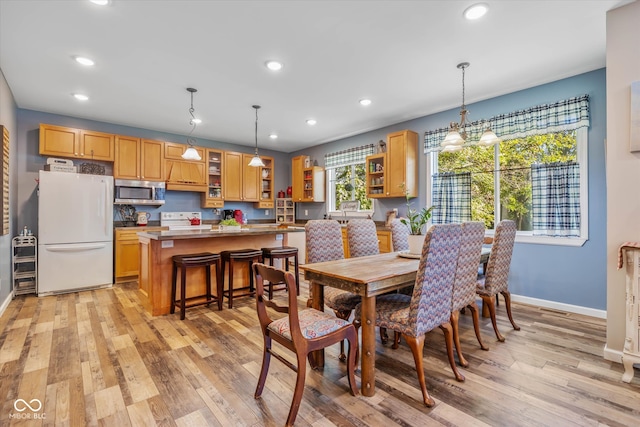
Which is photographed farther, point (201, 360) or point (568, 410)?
point (201, 360)

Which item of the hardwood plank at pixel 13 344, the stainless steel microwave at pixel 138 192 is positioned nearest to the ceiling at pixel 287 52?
the stainless steel microwave at pixel 138 192

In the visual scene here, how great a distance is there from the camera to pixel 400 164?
481cm

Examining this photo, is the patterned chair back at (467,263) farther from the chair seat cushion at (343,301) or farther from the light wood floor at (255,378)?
the chair seat cushion at (343,301)

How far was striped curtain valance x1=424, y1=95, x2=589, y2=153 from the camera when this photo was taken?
130 inches

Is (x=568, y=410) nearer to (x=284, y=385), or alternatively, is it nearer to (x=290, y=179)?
(x=284, y=385)

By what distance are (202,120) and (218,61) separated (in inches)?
86.0

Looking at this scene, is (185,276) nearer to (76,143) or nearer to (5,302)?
(5,302)

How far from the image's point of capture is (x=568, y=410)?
1.75m

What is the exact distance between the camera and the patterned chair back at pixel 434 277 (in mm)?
1783

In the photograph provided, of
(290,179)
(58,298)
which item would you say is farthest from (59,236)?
(290,179)

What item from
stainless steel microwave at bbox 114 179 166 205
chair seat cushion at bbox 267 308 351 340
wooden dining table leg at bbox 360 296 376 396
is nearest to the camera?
chair seat cushion at bbox 267 308 351 340

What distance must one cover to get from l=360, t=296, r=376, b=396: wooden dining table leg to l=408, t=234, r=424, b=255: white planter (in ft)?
3.43

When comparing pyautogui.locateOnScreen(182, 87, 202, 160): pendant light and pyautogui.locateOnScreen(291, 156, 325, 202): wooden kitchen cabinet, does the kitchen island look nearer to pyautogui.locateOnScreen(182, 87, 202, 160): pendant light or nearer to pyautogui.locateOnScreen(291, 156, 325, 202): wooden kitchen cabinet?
pyautogui.locateOnScreen(182, 87, 202, 160): pendant light

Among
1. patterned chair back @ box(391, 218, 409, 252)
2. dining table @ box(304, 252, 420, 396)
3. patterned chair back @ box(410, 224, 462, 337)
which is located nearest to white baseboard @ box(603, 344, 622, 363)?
patterned chair back @ box(410, 224, 462, 337)
